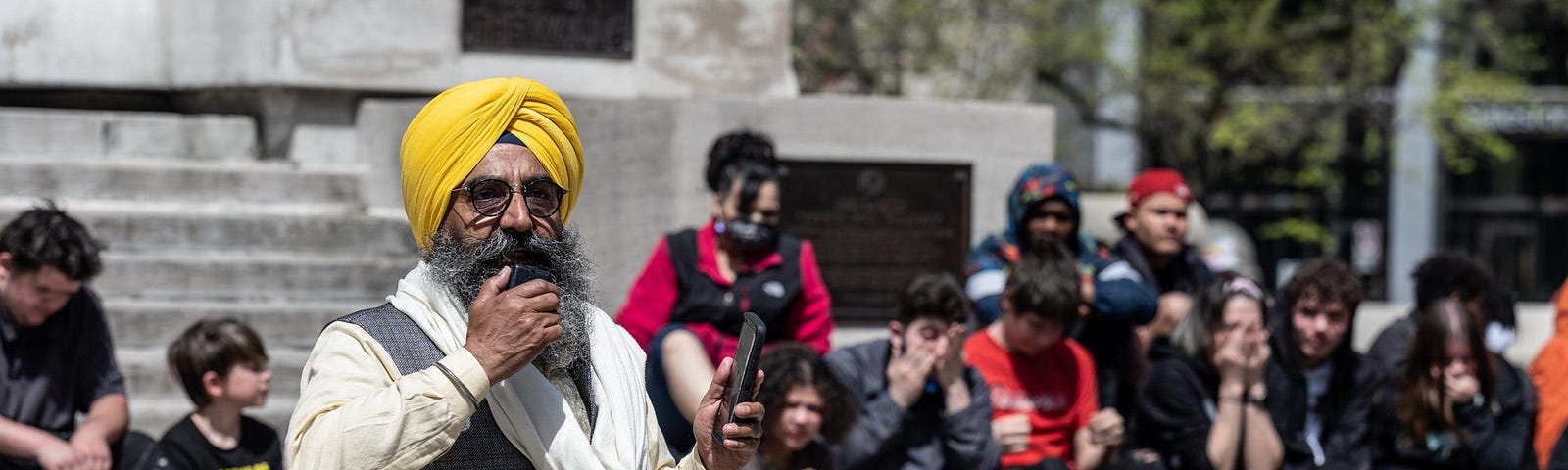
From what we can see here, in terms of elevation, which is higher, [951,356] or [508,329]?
[508,329]

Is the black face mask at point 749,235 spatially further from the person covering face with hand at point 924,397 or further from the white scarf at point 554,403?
the white scarf at point 554,403

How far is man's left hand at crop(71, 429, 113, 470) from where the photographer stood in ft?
18.1

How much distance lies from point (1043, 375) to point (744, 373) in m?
3.48

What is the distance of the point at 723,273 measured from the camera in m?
6.10

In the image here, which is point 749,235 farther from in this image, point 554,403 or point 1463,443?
point 554,403

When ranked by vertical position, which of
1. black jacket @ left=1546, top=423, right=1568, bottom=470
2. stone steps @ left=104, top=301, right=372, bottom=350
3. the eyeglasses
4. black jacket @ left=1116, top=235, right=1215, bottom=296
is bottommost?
black jacket @ left=1546, top=423, right=1568, bottom=470

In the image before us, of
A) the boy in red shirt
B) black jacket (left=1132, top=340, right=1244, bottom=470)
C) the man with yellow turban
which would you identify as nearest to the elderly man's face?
the man with yellow turban

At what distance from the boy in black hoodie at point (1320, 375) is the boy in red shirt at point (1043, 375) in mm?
676

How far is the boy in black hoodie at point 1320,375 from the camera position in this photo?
21.1 feet

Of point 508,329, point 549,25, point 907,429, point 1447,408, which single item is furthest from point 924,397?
point 508,329

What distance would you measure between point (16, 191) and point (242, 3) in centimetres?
131

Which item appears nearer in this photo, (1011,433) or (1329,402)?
(1011,433)

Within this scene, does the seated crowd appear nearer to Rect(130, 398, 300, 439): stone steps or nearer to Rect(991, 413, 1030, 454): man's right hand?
Rect(991, 413, 1030, 454): man's right hand

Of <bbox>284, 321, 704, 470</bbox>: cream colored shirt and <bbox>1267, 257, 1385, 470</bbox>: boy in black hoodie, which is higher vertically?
<bbox>284, 321, 704, 470</bbox>: cream colored shirt
